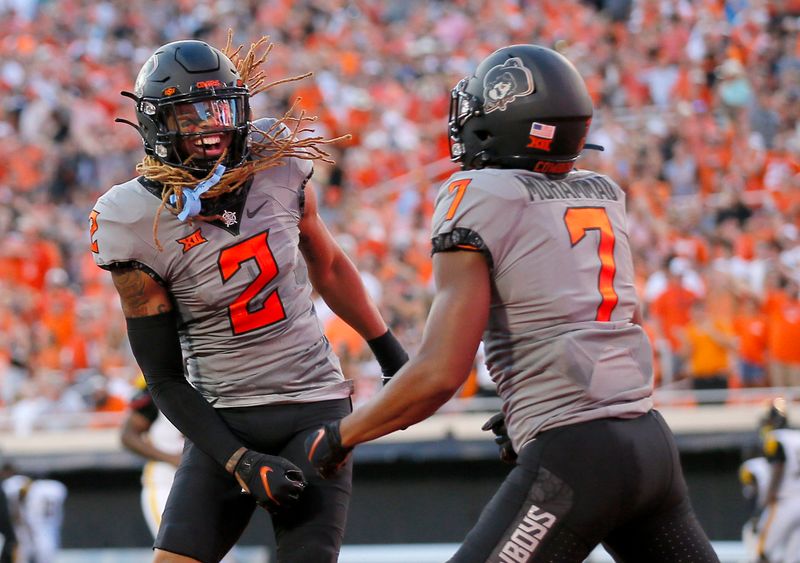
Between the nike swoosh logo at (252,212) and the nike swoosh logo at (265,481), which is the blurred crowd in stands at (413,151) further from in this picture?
the nike swoosh logo at (265,481)

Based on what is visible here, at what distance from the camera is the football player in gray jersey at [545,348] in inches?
121

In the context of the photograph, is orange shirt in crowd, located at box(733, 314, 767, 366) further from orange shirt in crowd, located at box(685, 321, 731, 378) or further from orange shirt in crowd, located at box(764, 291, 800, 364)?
orange shirt in crowd, located at box(685, 321, 731, 378)

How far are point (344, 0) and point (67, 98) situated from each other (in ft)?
11.5

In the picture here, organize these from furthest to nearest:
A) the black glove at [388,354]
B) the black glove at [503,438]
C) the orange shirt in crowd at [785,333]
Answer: the orange shirt in crowd at [785,333], the black glove at [388,354], the black glove at [503,438]

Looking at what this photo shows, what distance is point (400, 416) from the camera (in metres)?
3.17

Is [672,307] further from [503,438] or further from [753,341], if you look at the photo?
[503,438]

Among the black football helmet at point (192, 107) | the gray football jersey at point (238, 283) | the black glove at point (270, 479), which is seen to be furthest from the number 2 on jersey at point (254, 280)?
the black glove at point (270, 479)

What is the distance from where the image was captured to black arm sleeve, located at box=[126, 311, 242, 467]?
151 inches

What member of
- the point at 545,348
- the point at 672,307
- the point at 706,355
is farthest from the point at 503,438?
the point at 672,307

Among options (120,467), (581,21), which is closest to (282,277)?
(120,467)

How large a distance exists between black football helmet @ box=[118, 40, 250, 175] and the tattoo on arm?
1.20 feet

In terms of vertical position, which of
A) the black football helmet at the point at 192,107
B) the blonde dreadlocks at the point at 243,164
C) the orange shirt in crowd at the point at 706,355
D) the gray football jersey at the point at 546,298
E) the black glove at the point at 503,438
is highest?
the black football helmet at the point at 192,107

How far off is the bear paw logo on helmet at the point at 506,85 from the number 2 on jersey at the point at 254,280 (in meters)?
0.92

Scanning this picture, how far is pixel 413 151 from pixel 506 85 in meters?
9.17
